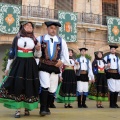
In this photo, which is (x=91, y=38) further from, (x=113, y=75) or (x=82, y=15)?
(x=113, y=75)

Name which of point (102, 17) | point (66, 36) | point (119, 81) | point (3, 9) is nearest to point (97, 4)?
point (102, 17)

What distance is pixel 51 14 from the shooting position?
51.3ft

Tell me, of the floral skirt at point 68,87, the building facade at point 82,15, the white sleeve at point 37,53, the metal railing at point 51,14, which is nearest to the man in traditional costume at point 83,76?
the floral skirt at point 68,87

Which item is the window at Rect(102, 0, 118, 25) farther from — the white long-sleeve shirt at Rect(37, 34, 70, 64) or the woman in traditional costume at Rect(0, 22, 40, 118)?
the woman in traditional costume at Rect(0, 22, 40, 118)

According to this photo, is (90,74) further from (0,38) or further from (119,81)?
(0,38)

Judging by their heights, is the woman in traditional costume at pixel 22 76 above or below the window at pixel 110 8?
below

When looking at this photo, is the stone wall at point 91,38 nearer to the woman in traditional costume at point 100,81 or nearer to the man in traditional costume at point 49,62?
the woman in traditional costume at point 100,81

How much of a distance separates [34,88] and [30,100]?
22cm

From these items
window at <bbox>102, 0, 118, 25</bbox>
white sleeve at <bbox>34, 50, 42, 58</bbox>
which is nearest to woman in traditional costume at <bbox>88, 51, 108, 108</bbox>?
white sleeve at <bbox>34, 50, 42, 58</bbox>

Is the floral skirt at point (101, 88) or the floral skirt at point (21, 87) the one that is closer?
the floral skirt at point (21, 87)

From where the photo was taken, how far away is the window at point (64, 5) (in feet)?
53.7

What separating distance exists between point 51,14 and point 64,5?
1362 millimetres

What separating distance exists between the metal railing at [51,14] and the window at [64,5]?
0.63 meters

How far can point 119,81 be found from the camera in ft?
25.8
